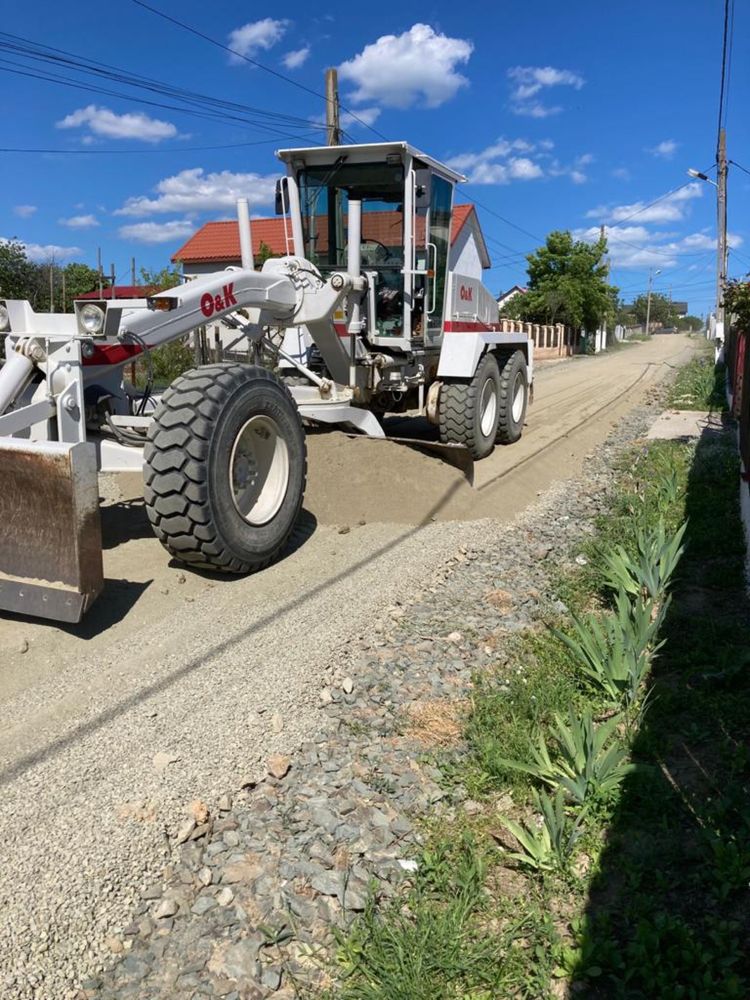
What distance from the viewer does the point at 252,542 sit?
16.7ft

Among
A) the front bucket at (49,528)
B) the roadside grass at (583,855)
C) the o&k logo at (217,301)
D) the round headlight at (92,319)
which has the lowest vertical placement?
the roadside grass at (583,855)

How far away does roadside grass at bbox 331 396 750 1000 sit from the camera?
2.15 m

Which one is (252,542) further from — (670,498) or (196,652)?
(670,498)

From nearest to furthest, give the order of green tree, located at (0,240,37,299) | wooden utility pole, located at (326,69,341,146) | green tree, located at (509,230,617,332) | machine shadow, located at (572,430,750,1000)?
machine shadow, located at (572,430,750,1000), wooden utility pole, located at (326,69,341,146), green tree, located at (0,240,37,299), green tree, located at (509,230,617,332)

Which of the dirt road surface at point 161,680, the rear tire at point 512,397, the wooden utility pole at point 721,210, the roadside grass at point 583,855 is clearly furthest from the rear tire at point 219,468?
the wooden utility pole at point 721,210

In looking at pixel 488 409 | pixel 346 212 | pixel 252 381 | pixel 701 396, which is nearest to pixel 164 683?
pixel 252 381

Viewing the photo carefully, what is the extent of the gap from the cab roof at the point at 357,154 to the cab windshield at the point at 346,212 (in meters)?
0.08

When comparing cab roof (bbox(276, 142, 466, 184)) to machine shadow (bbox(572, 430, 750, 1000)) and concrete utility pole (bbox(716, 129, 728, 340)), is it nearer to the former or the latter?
machine shadow (bbox(572, 430, 750, 1000))

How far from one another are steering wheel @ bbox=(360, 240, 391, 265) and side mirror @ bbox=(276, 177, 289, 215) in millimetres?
924

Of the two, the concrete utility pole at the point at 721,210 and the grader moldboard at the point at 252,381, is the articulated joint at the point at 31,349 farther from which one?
the concrete utility pole at the point at 721,210

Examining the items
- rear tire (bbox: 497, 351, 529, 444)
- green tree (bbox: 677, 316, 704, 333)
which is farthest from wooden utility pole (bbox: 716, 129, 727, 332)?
green tree (bbox: 677, 316, 704, 333)

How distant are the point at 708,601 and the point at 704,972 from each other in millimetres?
3093

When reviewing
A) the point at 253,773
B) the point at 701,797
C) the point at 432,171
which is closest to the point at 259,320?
the point at 432,171

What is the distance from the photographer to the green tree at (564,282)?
1752 inches
